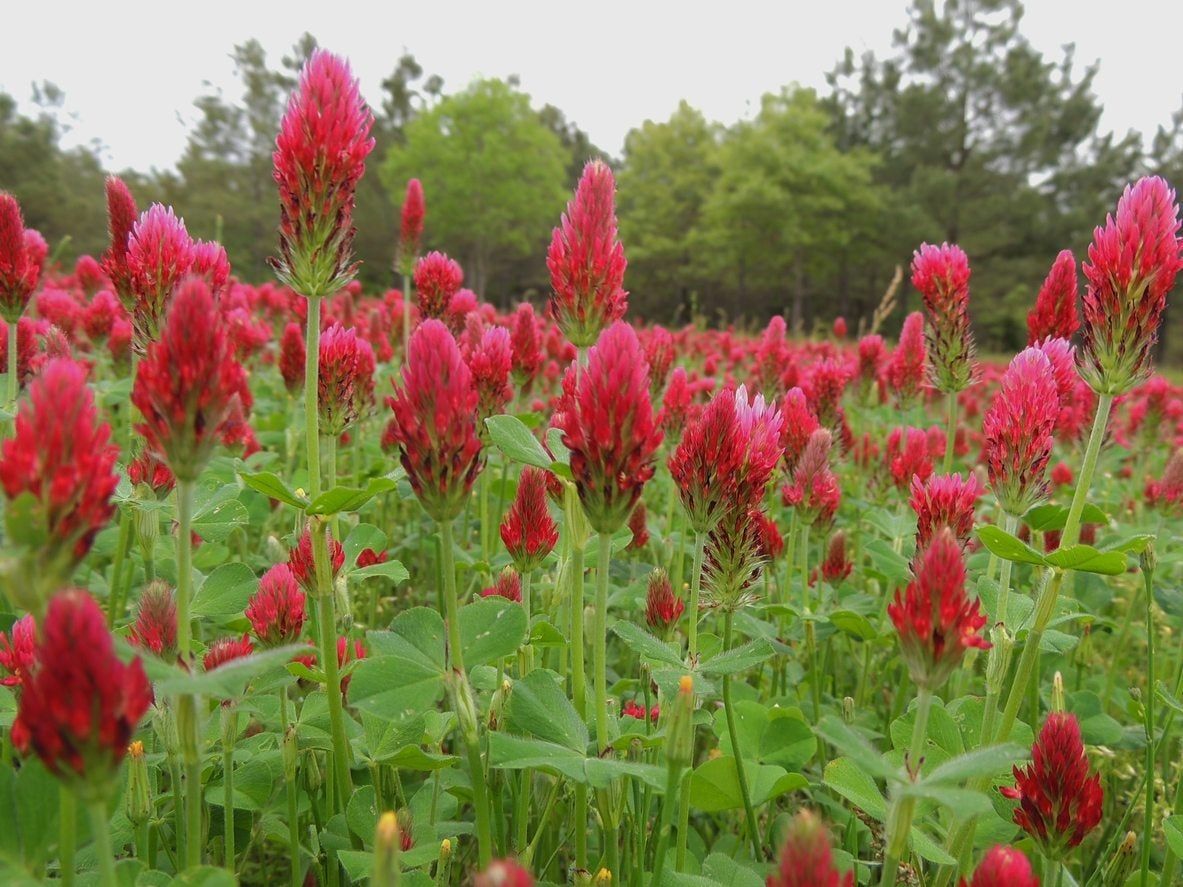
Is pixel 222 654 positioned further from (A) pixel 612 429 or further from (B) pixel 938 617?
(B) pixel 938 617

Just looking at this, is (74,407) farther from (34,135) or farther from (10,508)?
(34,135)

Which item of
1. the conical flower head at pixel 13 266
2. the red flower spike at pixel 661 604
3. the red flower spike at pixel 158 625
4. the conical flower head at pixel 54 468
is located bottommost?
the red flower spike at pixel 661 604

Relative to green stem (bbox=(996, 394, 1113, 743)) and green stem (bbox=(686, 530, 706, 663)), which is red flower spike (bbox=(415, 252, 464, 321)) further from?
green stem (bbox=(996, 394, 1113, 743))

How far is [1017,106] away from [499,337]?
1758 inches

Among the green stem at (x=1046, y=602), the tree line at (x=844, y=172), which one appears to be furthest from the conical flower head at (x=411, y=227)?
the tree line at (x=844, y=172)

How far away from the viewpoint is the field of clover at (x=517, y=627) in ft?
3.11

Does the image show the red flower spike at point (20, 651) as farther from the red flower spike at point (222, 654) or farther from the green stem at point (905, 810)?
the green stem at point (905, 810)

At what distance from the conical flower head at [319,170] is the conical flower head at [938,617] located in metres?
1.15

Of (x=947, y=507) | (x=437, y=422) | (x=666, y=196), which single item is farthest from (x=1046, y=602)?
(x=666, y=196)

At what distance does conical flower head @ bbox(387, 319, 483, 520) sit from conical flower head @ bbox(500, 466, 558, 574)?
671mm

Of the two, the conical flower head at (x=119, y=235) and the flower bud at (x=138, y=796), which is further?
the conical flower head at (x=119, y=235)

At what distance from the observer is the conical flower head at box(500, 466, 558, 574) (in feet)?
6.04

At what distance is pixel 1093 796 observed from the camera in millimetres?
1316

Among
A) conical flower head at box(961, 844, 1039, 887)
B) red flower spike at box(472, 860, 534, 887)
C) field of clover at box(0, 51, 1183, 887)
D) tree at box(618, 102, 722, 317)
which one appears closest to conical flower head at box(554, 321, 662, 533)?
field of clover at box(0, 51, 1183, 887)
